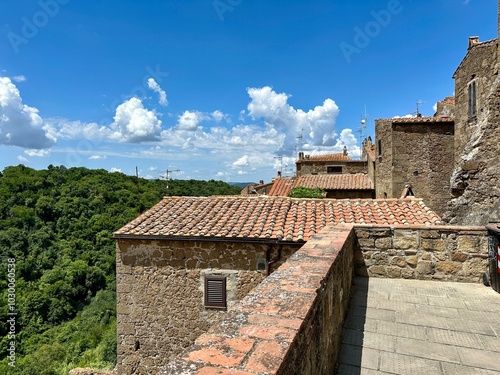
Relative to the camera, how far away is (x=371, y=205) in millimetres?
8766

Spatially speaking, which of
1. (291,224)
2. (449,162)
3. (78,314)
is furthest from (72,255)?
(449,162)

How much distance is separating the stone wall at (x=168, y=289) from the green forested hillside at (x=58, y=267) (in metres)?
9.01

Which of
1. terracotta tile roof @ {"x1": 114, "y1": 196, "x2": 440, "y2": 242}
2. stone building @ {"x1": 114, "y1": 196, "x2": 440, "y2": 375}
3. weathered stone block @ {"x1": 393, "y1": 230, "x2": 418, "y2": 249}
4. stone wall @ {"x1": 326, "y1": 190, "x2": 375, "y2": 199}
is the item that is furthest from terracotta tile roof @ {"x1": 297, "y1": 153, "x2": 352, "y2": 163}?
weathered stone block @ {"x1": 393, "y1": 230, "x2": 418, "y2": 249}

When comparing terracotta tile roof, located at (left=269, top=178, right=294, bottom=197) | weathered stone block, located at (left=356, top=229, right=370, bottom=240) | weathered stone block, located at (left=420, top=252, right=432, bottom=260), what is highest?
terracotta tile roof, located at (left=269, top=178, right=294, bottom=197)

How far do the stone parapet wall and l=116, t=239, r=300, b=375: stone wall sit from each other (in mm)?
4870

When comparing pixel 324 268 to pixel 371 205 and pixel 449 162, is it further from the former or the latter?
pixel 449 162

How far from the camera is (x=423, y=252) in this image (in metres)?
4.12

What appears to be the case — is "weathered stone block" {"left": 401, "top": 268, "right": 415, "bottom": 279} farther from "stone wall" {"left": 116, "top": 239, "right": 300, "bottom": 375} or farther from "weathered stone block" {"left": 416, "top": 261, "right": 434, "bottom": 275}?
"stone wall" {"left": 116, "top": 239, "right": 300, "bottom": 375}

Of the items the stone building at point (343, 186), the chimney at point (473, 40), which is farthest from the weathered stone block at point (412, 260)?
the stone building at point (343, 186)

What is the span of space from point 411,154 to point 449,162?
1.73m

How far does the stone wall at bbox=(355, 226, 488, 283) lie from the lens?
13.1 feet

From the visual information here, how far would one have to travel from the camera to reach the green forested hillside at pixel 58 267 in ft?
68.2

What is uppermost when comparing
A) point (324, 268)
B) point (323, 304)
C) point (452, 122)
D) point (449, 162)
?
point (452, 122)

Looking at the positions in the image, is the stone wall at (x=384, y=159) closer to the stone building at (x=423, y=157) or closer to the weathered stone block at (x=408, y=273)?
the stone building at (x=423, y=157)
